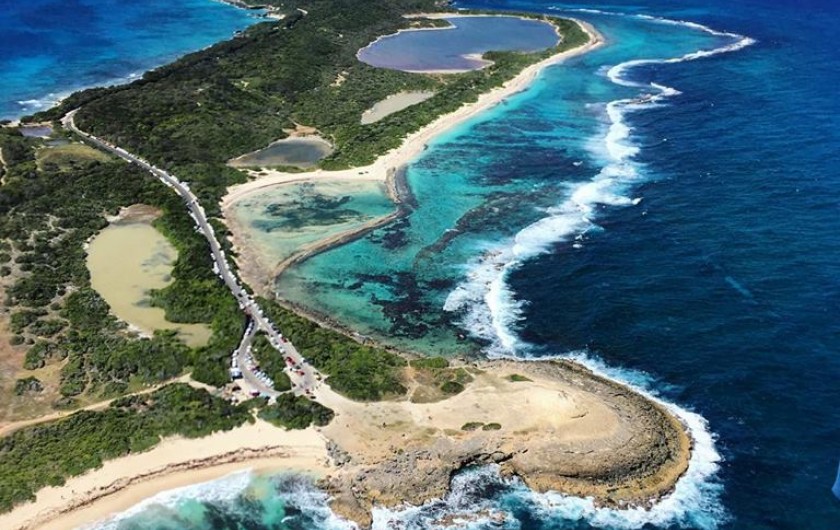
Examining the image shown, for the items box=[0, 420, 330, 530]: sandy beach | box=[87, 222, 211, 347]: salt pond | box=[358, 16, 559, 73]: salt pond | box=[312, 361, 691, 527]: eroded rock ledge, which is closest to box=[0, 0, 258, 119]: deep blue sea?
box=[358, 16, 559, 73]: salt pond

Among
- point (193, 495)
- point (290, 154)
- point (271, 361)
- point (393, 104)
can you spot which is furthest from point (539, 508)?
point (393, 104)

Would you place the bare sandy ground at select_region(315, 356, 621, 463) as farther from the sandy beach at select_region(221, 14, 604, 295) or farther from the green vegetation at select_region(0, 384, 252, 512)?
the sandy beach at select_region(221, 14, 604, 295)

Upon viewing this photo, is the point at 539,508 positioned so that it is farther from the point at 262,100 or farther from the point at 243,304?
the point at 262,100

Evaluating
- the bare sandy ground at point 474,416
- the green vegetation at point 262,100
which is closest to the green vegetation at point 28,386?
the bare sandy ground at point 474,416

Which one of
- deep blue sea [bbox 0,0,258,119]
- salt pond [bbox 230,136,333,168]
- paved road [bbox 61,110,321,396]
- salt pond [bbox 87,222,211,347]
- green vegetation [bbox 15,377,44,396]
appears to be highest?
deep blue sea [bbox 0,0,258,119]

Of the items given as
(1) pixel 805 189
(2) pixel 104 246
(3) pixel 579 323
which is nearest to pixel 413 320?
(3) pixel 579 323
